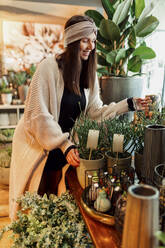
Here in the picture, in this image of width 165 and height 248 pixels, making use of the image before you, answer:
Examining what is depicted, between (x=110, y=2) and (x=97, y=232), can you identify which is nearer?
(x=97, y=232)

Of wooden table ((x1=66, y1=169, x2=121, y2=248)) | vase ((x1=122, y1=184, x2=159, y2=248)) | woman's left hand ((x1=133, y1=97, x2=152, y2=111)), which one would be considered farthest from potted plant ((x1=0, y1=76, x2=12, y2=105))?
vase ((x1=122, y1=184, x2=159, y2=248))

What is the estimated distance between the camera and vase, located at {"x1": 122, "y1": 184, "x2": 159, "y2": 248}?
1.54ft

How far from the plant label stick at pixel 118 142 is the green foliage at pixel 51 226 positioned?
0.31 meters

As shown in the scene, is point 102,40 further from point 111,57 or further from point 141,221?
point 141,221

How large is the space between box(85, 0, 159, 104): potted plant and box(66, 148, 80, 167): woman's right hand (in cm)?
88

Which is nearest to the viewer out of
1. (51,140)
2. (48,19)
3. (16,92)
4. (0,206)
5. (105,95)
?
(51,140)

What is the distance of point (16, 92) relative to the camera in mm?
3727

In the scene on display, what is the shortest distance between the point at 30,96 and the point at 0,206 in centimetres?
126

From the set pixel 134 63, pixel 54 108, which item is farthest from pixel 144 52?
pixel 54 108

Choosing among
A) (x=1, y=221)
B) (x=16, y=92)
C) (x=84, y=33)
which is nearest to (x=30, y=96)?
(x=84, y=33)

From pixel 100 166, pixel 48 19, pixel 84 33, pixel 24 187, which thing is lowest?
pixel 24 187

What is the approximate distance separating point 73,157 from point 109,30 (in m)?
1.17

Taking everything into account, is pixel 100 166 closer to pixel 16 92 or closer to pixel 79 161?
pixel 79 161

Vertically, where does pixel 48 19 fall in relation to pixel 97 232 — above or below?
above
